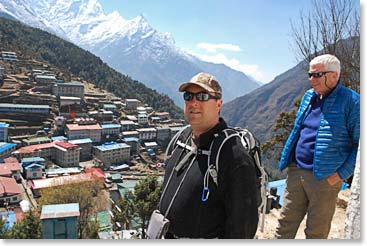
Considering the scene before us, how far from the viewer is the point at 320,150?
4.76ft

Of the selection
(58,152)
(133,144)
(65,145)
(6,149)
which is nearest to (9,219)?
(6,149)

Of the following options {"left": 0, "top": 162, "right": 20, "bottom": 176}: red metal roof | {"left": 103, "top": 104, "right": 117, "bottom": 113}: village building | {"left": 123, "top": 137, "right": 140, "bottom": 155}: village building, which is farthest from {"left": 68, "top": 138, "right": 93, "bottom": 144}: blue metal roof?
{"left": 103, "top": 104, "right": 117, "bottom": 113}: village building

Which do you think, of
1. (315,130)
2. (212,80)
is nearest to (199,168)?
(212,80)

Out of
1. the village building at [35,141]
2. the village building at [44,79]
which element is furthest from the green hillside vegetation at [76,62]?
the village building at [35,141]

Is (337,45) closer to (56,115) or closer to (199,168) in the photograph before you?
(199,168)

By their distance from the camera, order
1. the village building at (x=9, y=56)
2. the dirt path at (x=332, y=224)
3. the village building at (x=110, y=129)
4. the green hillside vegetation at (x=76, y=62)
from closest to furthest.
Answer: the dirt path at (x=332, y=224)
the village building at (x=110, y=129)
the village building at (x=9, y=56)
the green hillside vegetation at (x=76, y=62)

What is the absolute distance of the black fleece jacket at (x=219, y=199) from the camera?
923 mm

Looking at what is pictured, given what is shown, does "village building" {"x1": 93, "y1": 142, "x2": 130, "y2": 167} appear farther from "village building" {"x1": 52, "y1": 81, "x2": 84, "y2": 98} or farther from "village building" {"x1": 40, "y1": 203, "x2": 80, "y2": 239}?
"village building" {"x1": 40, "y1": 203, "x2": 80, "y2": 239}

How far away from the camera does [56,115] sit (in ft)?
99.3

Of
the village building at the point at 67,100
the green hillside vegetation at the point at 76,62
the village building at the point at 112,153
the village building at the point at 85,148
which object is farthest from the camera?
the green hillside vegetation at the point at 76,62

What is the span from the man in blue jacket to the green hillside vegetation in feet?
140

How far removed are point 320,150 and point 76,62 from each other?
169ft

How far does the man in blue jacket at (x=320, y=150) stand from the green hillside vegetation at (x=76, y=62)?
140ft

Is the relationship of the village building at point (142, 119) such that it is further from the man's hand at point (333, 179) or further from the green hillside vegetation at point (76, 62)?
the man's hand at point (333, 179)
